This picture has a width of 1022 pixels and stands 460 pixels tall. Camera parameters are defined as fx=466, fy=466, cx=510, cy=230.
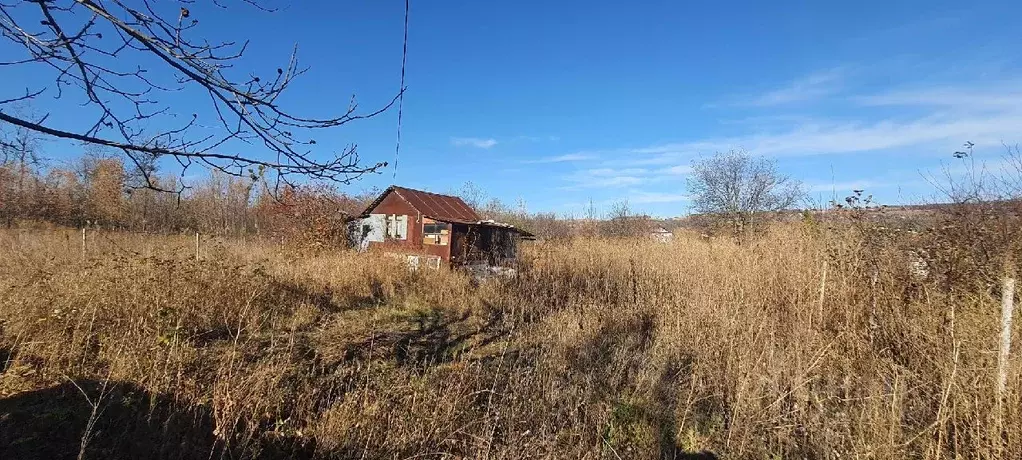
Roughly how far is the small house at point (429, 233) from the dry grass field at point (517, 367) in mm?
4702

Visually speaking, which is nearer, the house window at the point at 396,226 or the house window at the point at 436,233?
the house window at the point at 436,233

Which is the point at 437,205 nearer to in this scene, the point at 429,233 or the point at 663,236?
the point at 429,233

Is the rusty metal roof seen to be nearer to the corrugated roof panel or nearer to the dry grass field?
the corrugated roof panel

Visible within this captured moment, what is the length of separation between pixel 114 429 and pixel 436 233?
10.6 m

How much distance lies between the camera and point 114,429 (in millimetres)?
2877

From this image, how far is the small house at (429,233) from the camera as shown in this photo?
1201cm

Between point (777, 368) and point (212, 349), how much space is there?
5.22m

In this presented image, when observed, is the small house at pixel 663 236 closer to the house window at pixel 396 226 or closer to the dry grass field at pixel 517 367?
the dry grass field at pixel 517 367

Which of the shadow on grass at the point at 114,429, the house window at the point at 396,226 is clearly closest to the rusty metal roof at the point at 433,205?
the house window at the point at 396,226

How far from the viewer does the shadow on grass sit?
2678mm

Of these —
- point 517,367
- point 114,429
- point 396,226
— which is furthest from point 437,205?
point 114,429

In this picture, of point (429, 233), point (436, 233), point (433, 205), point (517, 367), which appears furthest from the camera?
point (433, 205)

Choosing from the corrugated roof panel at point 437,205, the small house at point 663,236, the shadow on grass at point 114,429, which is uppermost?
the corrugated roof panel at point 437,205

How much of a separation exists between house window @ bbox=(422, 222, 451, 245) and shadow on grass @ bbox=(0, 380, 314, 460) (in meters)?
9.81
